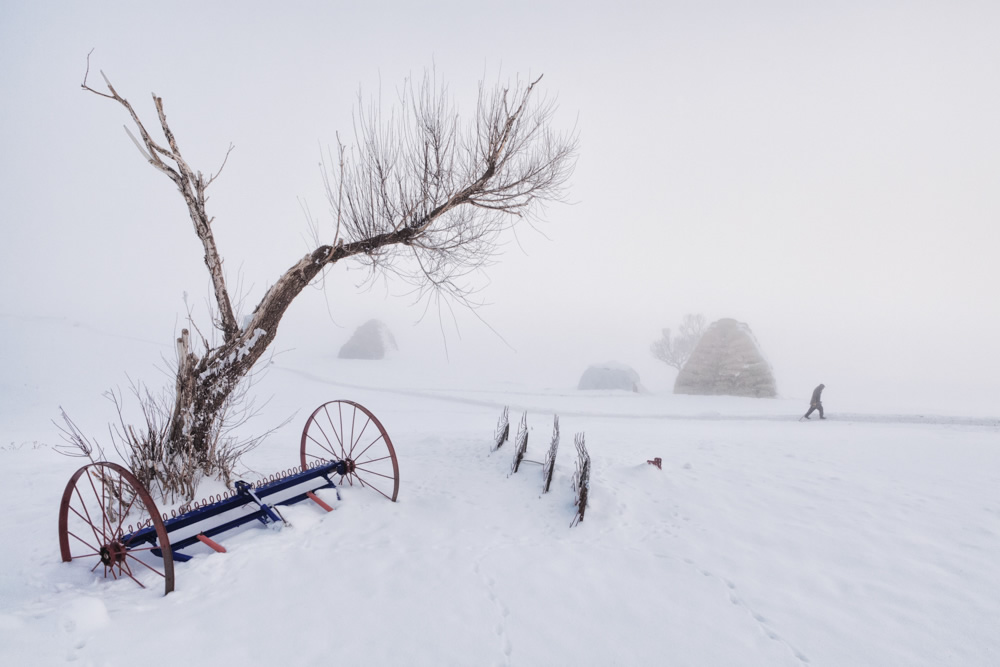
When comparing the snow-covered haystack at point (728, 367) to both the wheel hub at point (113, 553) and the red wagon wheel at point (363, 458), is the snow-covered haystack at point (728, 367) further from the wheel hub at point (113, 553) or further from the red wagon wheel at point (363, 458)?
the wheel hub at point (113, 553)

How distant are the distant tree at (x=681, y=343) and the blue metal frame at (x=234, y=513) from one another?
96.1 ft

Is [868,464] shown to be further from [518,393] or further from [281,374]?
[281,374]

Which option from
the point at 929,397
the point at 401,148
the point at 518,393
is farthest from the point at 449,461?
the point at 929,397

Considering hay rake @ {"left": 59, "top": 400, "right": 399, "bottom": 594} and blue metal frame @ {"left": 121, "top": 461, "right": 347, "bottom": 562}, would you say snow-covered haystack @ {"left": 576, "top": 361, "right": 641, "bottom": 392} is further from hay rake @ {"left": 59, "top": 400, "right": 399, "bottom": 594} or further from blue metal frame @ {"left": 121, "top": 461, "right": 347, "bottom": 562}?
blue metal frame @ {"left": 121, "top": 461, "right": 347, "bottom": 562}

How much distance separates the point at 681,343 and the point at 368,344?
69.8ft

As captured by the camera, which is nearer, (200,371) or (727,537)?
(727,537)

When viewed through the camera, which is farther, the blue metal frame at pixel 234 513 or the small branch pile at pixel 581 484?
the small branch pile at pixel 581 484

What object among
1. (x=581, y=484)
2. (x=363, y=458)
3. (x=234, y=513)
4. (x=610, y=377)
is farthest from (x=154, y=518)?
(x=610, y=377)

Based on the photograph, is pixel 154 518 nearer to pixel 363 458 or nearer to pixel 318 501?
pixel 318 501

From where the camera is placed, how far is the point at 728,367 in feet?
59.4

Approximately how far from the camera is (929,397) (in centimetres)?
2270

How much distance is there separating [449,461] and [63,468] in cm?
504

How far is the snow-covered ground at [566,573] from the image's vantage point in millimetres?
2482

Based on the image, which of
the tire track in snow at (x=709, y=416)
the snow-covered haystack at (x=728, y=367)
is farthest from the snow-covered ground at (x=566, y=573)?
the snow-covered haystack at (x=728, y=367)
